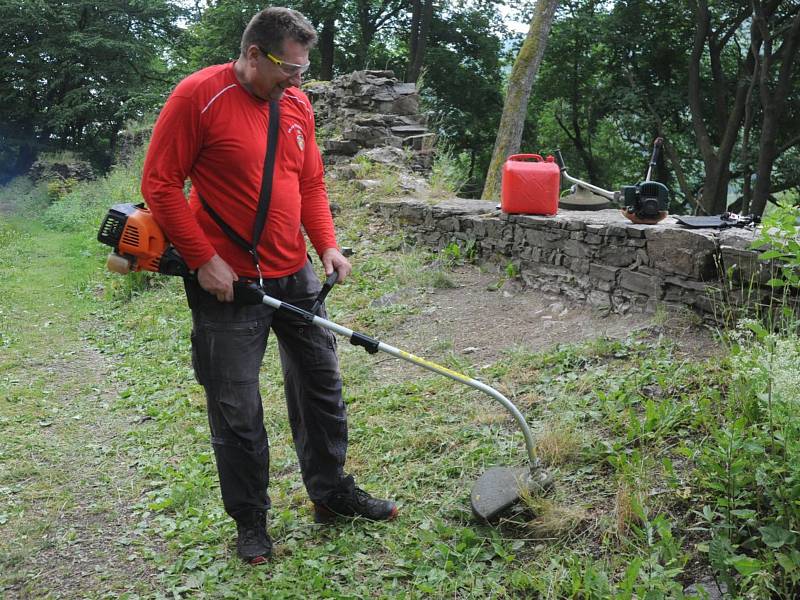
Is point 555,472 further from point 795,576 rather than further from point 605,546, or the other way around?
point 795,576

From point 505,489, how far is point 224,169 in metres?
1.88

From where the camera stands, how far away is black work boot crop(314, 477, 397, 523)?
3473 mm

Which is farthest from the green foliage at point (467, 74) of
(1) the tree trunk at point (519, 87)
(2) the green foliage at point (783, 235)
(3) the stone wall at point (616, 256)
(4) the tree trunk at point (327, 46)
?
(2) the green foliage at point (783, 235)

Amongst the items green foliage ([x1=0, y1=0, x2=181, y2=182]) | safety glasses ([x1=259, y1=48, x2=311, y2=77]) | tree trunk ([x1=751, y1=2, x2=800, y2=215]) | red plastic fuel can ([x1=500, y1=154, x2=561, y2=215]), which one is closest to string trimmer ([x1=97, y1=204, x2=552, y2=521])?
safety glasses ([x1=259, y1=48, x2=311, y2=77])

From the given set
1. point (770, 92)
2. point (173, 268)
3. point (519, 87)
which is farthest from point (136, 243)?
point (770, 92)

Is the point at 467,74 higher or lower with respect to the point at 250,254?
higher

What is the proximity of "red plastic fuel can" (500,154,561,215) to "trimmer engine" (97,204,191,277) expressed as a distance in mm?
4237

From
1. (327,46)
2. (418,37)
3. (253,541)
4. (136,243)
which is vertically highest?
(418,37)

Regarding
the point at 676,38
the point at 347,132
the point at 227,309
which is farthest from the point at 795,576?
the point at 676,38

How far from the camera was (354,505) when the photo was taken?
349 cm

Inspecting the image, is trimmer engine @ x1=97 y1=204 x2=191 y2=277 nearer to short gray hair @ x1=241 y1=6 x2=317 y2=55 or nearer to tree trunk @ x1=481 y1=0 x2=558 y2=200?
short gray hair @ x1=241 y1=6 x2=317 y2=55

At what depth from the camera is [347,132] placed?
11703 millimetres

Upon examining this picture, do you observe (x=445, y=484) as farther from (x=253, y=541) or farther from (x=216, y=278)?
(x=216, y=278)

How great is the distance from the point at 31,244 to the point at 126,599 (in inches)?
497
